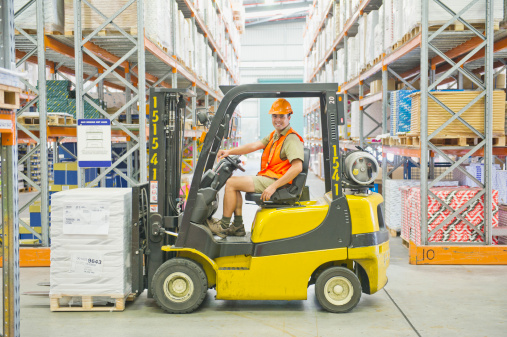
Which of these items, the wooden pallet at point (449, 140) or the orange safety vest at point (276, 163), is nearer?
the orange safety vest at point (276, 163)

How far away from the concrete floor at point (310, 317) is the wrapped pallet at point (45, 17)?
10.5ft

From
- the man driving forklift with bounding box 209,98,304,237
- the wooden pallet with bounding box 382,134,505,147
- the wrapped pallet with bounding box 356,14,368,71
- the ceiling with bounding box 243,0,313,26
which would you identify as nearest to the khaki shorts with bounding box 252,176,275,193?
the man driving forklift with bounding box 209,98,304,237

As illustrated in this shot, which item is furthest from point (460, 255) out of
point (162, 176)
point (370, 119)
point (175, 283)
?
point (370, 119)

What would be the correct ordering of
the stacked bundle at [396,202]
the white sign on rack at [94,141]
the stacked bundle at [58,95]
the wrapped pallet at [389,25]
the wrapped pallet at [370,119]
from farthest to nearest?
the wrapped pallet at [370,119]
the stacked bundle at [396,202]
the wrapped pallet at [389,25]
the stacked bundle at [58,95]
the white sign on rack at [94,141]

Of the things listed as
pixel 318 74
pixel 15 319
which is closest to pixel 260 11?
A: pixel 318 74

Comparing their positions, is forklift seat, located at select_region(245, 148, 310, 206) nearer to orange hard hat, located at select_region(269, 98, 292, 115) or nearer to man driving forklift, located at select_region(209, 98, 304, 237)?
man driving forklift, located at select_region(209, 98, 304, 237)

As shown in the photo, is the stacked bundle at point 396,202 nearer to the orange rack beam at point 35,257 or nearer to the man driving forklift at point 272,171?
the man driving forklift at point 272,171

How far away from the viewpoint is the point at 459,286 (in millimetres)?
5359

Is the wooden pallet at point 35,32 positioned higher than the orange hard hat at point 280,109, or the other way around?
the wooden pallet at point 35,32

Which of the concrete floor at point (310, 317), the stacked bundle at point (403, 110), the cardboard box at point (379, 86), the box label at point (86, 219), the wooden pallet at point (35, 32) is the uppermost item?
the wooden pallet at point (35, 32)

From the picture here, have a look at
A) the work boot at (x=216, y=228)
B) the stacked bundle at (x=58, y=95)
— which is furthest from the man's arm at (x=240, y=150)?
the stacked bundle at (x=58, y=95)

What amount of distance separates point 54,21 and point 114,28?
744 mm

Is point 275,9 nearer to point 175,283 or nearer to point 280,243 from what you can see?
point 280,243

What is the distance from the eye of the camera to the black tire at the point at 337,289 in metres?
4.55
